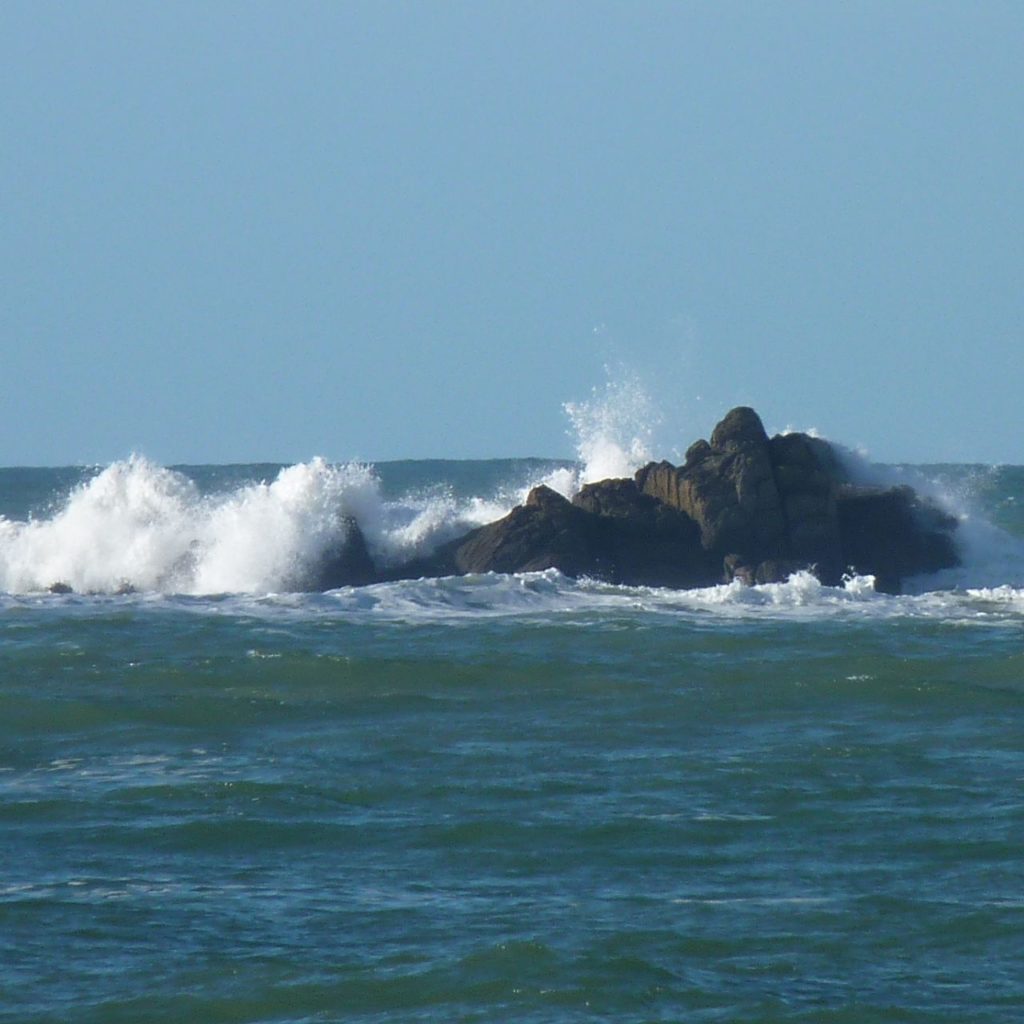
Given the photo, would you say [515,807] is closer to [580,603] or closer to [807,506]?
[580,603]

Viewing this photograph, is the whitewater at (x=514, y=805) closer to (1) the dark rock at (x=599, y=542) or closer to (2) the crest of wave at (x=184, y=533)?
(1) the dark rock at (x=599, y=542)

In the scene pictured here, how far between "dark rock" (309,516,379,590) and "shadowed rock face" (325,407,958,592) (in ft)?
0.07

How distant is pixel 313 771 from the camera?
1426cm

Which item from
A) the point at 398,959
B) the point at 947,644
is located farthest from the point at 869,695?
the point at 398,959

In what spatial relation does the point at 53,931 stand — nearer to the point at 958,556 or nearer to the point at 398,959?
the point at 398,959

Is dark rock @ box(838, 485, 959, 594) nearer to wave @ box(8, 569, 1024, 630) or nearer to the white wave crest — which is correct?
wave @ box(8, 569, 1024, 630)

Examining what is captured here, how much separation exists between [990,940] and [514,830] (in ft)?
11.0

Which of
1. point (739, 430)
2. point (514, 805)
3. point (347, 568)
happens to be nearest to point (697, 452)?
point (739, 430)

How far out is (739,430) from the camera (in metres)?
26.9

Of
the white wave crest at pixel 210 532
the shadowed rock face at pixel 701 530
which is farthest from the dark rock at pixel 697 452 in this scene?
the white wave crest at pixel 210 532

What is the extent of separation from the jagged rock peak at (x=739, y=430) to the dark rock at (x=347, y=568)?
17.2 ft

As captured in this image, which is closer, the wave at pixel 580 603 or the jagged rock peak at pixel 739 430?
the wave at pixel 580 603

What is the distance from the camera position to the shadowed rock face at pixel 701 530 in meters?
26.1

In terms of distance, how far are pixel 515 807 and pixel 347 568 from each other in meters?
14.7
